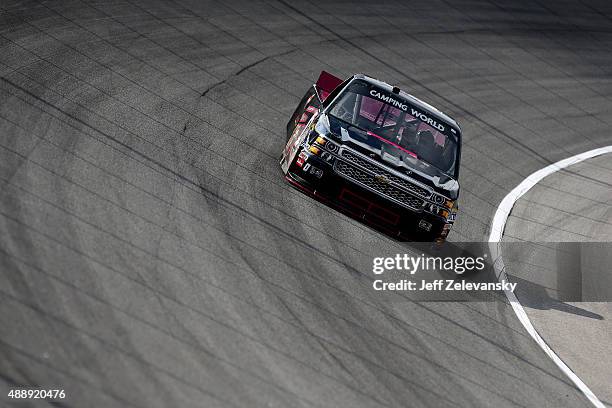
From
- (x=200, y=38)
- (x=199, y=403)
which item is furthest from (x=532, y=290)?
(x=200, y=38)

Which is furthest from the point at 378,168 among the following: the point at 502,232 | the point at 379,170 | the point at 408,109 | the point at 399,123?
the point at 502,232

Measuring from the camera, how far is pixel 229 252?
8859 millimetres

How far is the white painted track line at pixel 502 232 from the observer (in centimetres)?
899

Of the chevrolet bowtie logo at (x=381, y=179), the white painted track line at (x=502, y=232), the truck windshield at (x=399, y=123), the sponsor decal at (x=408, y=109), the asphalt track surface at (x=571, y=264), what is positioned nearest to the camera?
the white painted track line at (x=502, y=232)

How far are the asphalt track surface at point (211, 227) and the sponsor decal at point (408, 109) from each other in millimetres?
1599

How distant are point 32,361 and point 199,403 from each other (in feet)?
4.39

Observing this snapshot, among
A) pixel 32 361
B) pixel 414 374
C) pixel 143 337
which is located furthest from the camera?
pixel 414 374

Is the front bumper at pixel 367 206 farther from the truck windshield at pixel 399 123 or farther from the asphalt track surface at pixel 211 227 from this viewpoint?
the truck windshield at pixel 399 123

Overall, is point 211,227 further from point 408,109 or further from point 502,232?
point 502,232

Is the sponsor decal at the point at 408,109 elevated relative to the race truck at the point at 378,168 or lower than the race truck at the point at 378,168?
elevated

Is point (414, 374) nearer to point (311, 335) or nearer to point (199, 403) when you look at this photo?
point (311, 335)

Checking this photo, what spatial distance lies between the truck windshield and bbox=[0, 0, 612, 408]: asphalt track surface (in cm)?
122

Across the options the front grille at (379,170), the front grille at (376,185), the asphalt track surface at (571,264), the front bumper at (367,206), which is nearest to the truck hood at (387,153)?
the front grille at (379,170)

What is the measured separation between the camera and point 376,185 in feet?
33.5
